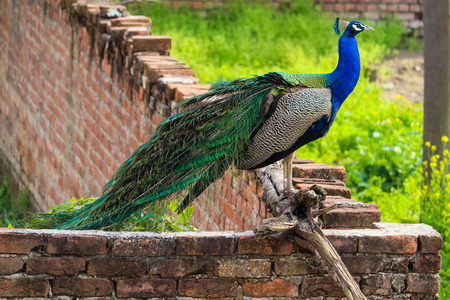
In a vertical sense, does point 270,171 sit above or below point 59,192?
above

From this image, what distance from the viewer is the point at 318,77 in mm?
3736

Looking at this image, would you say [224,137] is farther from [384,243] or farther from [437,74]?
[437,74]

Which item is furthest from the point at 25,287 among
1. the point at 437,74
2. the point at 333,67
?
the point at 333,67

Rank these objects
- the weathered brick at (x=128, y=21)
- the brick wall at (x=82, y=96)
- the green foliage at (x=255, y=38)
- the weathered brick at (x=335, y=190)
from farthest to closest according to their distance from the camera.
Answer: the green foliage at (x=255, y=38)
the weathered brick at (x=128, y=21)
the brick wall at (x=82, y=96)
the weathered brick at (x=335, y=190)

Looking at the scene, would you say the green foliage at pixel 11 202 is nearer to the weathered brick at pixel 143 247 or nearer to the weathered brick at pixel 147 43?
the weathered brick at pixel 147 43

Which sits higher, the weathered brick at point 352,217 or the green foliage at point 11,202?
the weathered brick at point 352,217

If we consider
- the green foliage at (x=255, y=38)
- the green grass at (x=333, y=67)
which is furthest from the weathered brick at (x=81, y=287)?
the green foliage at (x=255, y=38)

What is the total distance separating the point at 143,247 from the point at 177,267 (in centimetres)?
15

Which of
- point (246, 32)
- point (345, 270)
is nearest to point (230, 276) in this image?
point (345, 270)

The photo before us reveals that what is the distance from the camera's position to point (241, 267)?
3.16 metres

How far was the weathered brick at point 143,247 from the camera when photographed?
10.2 ft

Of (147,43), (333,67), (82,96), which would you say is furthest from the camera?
(333,67)

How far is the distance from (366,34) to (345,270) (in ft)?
25.9

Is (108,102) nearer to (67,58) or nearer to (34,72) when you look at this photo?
(67,58)
